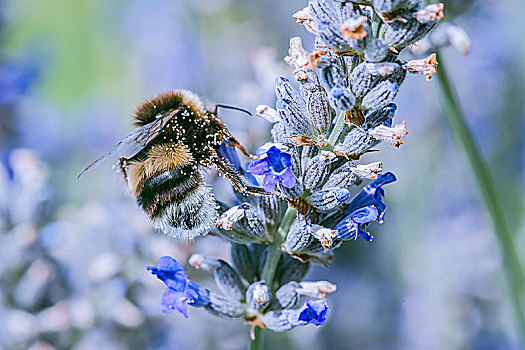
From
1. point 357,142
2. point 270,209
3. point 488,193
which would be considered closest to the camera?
point 357,142

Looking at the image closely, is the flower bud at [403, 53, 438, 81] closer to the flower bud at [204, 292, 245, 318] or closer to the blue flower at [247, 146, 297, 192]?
the blue flower at [247, 146, 297, 192]

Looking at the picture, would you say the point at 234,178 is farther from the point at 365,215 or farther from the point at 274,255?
the point at 365,215

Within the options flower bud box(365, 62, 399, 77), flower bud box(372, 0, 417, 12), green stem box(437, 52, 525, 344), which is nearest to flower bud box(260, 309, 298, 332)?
flower bud box(365, 62, 399, 77)

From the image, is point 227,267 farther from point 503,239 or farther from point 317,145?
point 503,239

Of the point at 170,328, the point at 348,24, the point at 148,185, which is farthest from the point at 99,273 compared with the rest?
the point at 348,24

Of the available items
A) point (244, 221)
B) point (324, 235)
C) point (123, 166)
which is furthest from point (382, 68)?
point (123, 166)
